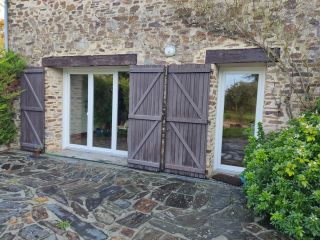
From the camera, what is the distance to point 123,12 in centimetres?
595

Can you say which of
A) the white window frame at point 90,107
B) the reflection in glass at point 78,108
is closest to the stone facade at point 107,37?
the white window frame at point 90,107

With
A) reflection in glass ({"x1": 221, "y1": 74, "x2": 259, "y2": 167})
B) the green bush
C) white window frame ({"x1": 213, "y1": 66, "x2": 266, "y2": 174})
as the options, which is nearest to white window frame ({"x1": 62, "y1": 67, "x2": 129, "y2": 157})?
white window frame ({"x1": 213, "y1": 66, "x2": 266, "y2": 174})

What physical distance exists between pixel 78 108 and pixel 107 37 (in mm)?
2202

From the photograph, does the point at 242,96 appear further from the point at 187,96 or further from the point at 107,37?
the point at 107,37

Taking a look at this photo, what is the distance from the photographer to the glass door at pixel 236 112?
208 inches

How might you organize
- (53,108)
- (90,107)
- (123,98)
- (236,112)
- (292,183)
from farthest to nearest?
(53,108) < (90,107) < (123,98) < (236,112) < (292,183)

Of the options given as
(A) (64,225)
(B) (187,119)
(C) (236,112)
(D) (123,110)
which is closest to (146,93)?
(B) (187,119)

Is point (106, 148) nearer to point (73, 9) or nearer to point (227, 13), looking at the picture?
point (73, 9)

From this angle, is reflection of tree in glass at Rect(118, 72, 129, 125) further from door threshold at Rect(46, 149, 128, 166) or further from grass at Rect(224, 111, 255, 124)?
grass at Rect(224, 111, 255, 124)

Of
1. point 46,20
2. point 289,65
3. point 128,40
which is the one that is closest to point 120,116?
point 128,40

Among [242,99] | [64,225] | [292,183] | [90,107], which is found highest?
[242,99]

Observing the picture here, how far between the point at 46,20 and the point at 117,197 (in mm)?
4971

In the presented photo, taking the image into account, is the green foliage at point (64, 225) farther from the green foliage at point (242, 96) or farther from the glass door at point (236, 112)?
the green foliage at point (242, 96)

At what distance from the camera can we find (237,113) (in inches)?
218
